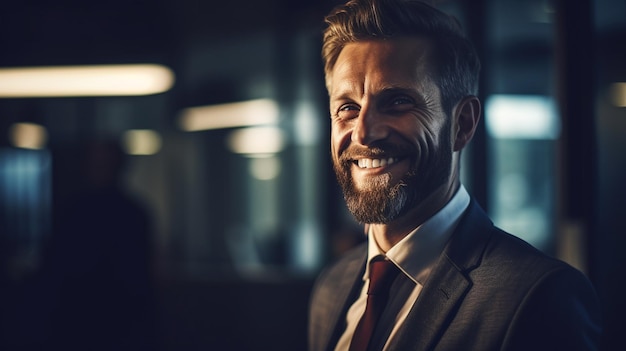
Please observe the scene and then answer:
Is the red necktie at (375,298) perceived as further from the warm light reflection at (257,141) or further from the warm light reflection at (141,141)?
the warm light reflection at (141,141)

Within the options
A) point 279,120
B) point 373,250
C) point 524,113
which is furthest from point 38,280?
point 524,113

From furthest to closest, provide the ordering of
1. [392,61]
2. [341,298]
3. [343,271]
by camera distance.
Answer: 1. [343,271]
2. [341,298]
3. [392,61]

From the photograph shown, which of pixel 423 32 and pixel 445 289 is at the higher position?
pixel 423 32

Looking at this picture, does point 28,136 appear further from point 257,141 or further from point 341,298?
point 341,298

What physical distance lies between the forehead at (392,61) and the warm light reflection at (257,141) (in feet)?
16.2

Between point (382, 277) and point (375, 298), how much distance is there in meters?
0.04

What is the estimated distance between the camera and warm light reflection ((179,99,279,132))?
660cm

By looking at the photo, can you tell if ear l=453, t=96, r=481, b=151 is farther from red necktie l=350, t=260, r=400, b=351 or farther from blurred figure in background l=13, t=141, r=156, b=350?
blurred figure in background l=13, t=141, r=156, b=350

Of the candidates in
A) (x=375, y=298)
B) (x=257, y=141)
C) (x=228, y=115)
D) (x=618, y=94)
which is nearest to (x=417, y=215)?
(x=375, y=298)

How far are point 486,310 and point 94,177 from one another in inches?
113

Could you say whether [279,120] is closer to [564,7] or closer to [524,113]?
[524,113]

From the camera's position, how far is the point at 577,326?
0.82 metres

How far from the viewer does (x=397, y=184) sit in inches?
35.0

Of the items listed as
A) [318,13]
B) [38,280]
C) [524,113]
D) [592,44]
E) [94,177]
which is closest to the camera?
[592,44]
